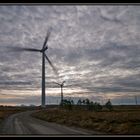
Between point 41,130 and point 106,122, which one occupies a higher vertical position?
point 106,122

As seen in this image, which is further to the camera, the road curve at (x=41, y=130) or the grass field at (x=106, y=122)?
the grass field at (x=106, y=122)

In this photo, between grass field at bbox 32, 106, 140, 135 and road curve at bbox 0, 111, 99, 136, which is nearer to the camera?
road curve at bbox 0, 111, 99, 136

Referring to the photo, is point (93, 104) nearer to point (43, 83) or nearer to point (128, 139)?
point (43, 83)

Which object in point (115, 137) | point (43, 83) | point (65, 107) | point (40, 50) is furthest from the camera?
point (65, 107)

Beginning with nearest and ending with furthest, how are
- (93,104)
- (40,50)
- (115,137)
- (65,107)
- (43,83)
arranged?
(115,137) → (43,83) → (40,50) → (65,107) → (93,104)

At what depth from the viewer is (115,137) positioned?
12.6 feet

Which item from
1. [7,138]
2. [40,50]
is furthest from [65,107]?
[7,138]

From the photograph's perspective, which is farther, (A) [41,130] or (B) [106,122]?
(B) [106,122]
